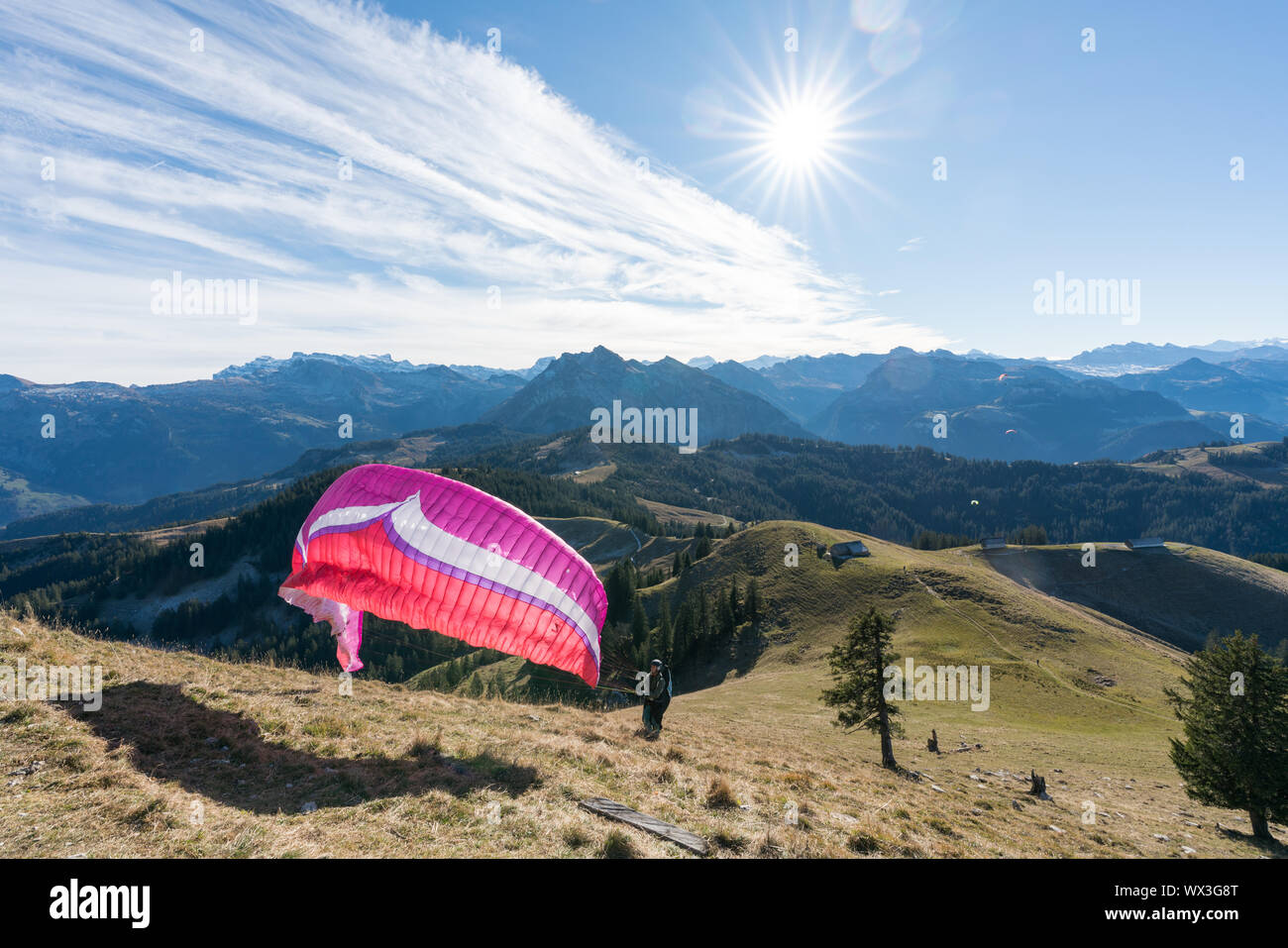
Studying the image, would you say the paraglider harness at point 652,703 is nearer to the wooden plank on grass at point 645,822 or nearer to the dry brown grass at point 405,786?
the dry brown grass at point 405,786

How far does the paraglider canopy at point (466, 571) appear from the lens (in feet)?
49.8

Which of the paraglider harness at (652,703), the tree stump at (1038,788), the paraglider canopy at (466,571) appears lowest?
the tree stump at (1038,788)

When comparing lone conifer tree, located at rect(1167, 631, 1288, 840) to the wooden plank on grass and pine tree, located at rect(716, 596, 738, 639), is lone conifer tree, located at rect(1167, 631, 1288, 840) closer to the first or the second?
the wooden plank on grass

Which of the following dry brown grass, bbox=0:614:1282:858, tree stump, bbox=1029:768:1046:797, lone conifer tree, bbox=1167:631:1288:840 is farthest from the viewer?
tree stump, bbox=1029:768:1046:797

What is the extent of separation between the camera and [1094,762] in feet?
102

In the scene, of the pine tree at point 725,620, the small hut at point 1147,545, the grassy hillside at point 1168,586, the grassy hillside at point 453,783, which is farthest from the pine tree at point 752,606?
the small hut at point 1147,545

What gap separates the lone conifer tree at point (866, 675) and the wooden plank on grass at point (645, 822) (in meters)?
21.7

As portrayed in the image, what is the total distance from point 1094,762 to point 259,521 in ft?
721

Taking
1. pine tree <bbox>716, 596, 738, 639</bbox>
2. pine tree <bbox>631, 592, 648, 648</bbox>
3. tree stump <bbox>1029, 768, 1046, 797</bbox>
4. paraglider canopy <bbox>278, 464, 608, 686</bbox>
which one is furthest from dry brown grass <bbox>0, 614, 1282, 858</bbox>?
pine tree <bbox>716, 596, 738, 639</bbox>

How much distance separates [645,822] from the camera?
9.11m

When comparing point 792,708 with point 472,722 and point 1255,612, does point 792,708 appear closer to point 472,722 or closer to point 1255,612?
point 472,722

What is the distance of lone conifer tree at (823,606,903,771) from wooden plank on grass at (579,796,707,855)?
2170cm

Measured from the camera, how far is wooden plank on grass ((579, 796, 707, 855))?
27.3 ft
